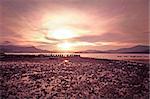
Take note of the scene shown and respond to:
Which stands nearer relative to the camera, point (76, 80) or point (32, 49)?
point (76, 80)

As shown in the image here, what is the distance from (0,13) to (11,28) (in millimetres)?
216

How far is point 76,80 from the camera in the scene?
9.28 feet

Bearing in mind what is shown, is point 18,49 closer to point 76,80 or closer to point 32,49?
point 32,49

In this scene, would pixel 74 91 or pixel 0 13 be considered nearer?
pixel 74 91

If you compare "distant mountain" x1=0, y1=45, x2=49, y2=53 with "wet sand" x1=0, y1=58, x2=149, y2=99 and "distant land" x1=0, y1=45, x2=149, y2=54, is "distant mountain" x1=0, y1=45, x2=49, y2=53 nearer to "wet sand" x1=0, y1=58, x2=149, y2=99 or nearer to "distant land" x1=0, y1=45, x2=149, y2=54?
"distant land" x1=0, y1=45, x2=149, y2=54

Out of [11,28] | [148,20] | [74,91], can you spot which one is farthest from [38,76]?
[148,20]

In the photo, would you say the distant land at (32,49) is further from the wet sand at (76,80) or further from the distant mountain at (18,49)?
the wet sand at (76,80)

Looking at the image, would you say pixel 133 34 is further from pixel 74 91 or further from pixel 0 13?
pixel 0 13

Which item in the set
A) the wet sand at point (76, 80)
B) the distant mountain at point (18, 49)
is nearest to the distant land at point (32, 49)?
the distant mountain at point (18, 49)

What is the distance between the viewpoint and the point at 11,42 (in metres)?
2.94

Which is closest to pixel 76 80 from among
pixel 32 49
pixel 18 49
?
pixel 32 49

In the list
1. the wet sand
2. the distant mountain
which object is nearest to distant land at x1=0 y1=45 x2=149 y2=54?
the distant mountain

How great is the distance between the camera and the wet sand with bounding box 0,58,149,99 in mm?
2756

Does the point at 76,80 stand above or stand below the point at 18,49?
below
